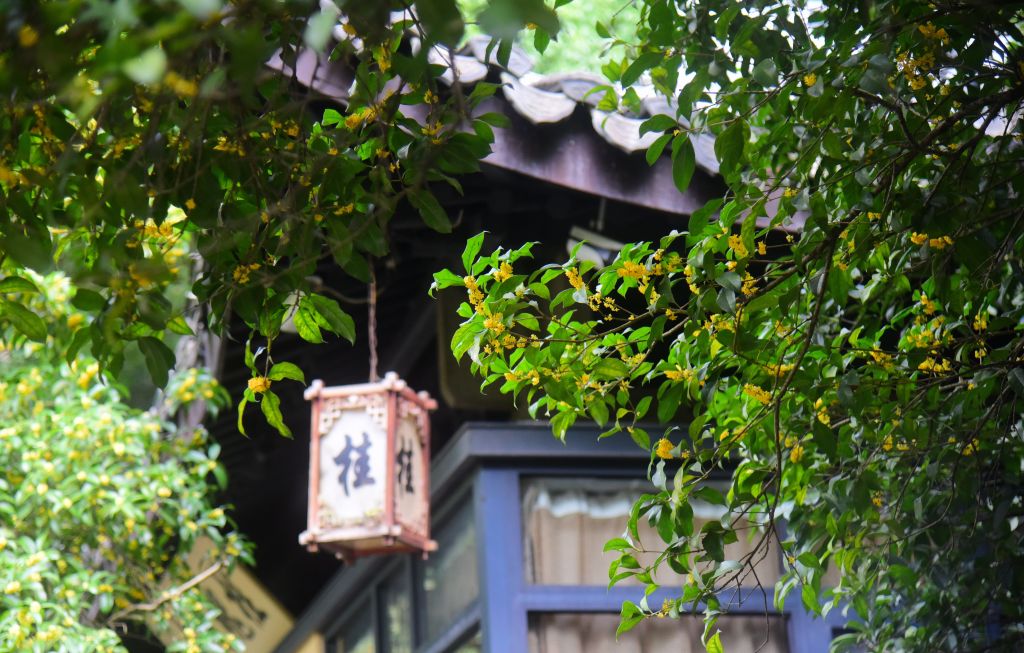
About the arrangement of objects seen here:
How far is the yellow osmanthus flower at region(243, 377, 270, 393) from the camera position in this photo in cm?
258

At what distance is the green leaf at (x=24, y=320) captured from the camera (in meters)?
2.46

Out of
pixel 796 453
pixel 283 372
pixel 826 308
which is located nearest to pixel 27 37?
pixel 283 372

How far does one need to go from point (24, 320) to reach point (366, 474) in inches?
92.4

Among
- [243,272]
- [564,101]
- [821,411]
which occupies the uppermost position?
[564,101]

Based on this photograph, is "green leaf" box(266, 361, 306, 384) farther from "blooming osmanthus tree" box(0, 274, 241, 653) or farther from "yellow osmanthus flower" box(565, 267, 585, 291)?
"blooming osmanthus tree" box(0, 274, 241, 653)

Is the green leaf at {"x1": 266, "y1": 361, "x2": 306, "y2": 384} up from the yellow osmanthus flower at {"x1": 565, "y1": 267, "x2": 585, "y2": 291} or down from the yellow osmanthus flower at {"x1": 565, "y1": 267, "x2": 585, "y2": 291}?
down

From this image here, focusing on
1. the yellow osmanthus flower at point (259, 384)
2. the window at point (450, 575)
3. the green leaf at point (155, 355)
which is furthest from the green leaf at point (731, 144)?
the window at point (450, 575)

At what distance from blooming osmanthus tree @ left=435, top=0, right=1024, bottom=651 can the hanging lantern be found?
1558 mm

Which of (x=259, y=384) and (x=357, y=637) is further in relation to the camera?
(x=357, y=637)

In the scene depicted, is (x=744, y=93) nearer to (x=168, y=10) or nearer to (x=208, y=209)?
(x=208, y=209)

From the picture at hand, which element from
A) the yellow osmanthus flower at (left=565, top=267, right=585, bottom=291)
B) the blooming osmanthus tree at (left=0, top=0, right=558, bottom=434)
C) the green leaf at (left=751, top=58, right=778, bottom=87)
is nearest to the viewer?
the blooming osmanthus tree at (left=0, top=0, right=558, bottom=434)

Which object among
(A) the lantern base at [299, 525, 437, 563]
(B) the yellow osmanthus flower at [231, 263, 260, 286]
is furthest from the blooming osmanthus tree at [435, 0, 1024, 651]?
(A) the lantern base at [299, 525, 437, 563]

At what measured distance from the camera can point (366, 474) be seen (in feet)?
15.6

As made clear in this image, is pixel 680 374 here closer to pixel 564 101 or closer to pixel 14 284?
pixel 14 284
